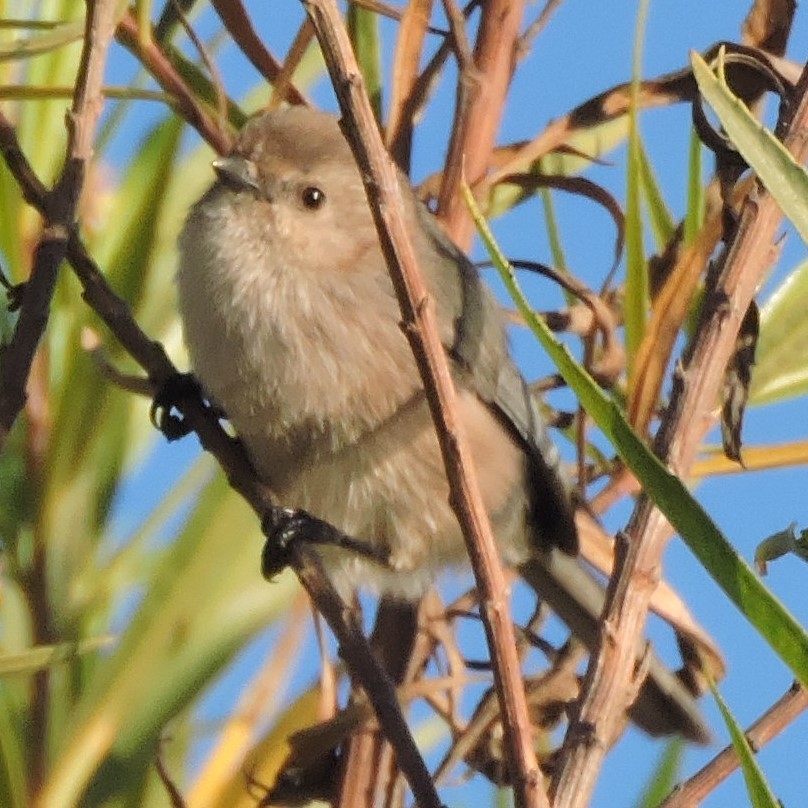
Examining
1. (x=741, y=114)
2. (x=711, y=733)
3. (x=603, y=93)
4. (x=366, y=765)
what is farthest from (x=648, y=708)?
(x=741, y=114)

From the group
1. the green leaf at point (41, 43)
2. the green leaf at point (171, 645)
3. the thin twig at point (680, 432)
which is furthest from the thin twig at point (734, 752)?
the green leaf at point (41, 43)

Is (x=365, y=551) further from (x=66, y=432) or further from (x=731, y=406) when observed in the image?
(x=731, y=406)

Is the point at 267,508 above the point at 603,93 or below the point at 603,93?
below

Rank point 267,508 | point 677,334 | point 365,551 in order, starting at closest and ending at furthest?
1. point 677,334
2. point 267,508
3. point 365,551

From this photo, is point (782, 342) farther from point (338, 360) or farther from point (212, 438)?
point (212, 438)

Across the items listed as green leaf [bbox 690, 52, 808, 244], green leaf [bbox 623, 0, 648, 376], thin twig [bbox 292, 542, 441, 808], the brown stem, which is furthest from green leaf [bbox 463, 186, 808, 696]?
the brown stem

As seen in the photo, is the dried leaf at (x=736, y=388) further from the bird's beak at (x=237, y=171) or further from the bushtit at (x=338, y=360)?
the bird's beak at (x=237, y=171)
